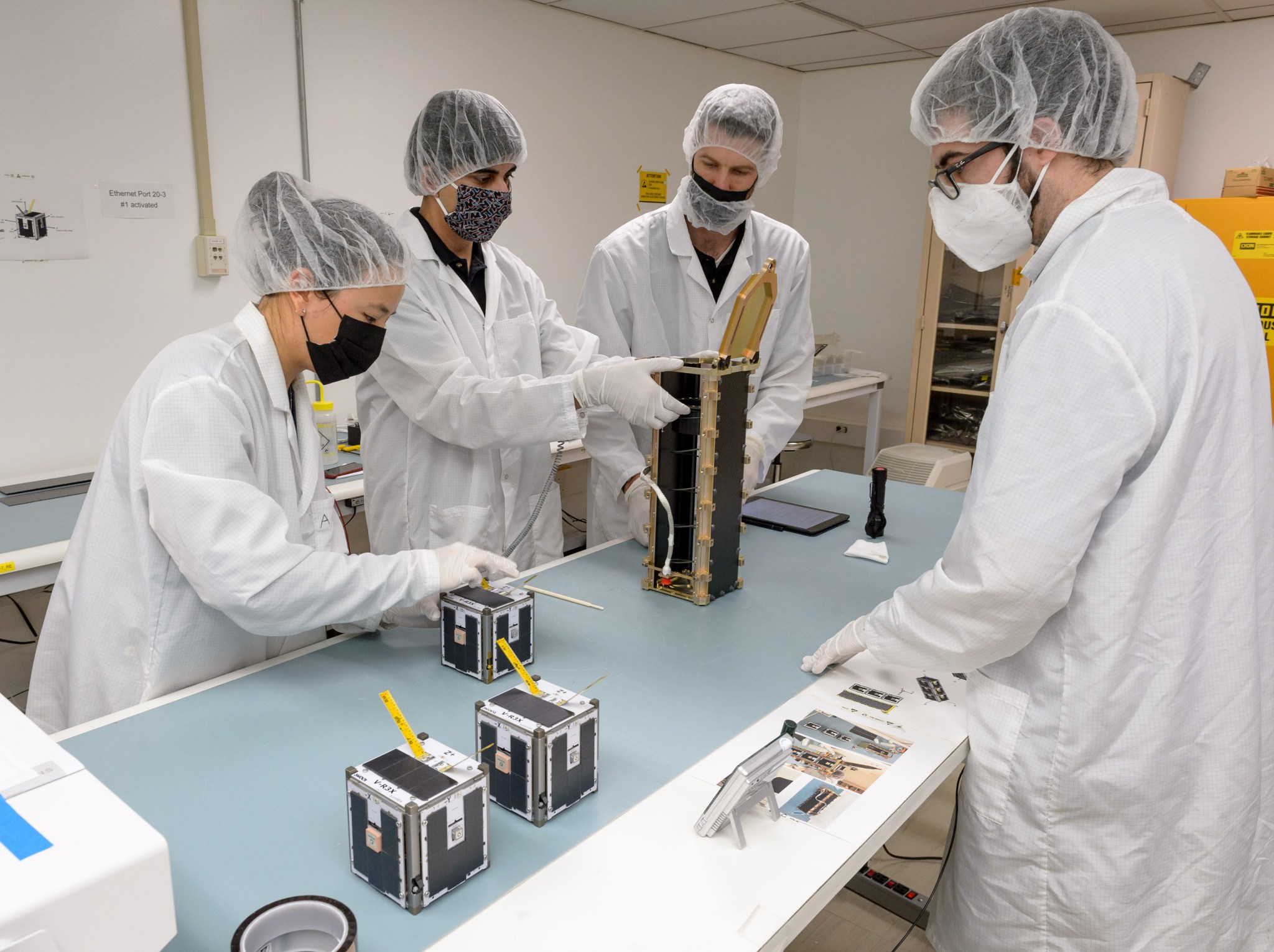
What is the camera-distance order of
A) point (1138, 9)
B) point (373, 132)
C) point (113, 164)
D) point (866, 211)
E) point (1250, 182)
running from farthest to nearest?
1. point (866, 211)
2. point (1138, 9)
3. point (1250, 182)
4. point (373, 132)
5. point (113, 164)

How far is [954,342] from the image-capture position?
493 cm

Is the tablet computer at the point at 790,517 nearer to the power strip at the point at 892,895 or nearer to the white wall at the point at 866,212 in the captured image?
the power strip at the point at 892,895

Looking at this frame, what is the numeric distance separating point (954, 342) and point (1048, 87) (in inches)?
154

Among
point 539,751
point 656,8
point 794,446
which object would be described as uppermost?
point 656,8

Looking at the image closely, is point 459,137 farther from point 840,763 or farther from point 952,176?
point 840,763

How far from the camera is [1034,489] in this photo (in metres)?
1.07

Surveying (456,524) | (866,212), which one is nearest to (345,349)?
(456,524)

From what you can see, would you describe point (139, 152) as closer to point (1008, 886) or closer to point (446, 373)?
point (446, 373)

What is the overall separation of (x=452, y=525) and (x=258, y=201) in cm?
Answer: 82

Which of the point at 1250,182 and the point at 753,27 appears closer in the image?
the point at 1250,182

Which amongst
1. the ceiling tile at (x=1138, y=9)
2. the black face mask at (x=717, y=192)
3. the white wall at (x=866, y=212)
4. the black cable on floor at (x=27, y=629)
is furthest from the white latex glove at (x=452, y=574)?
the white wall at (x=866, y=212)

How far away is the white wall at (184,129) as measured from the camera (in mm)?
2633

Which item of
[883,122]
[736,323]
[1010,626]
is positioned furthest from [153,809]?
[883,122]

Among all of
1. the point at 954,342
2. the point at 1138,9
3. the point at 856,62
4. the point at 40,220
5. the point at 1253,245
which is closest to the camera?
the point at 40,220
